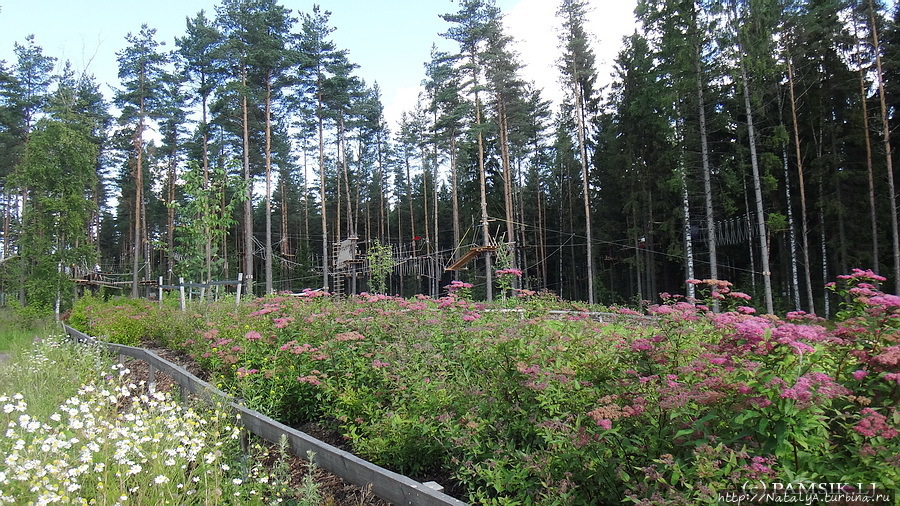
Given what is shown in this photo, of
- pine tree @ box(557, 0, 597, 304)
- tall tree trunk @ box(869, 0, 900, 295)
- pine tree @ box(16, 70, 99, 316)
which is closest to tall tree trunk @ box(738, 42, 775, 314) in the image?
tall tree trunk @ box(869, 0, 900, 295)

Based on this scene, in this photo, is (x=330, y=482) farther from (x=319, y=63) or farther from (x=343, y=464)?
(x=319, y=63)

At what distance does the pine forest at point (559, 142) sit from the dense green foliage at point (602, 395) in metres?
5.02

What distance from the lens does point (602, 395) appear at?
9.95 feet

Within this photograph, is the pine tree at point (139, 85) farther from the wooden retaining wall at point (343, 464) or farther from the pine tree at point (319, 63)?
the wooden retaining wall at point (343, 464)

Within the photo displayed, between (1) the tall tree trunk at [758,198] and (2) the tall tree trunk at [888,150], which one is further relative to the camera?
(1) the tall tree trunk at [758,198]

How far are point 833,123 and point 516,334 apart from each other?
74.0ft

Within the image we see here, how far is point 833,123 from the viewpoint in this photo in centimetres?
2014

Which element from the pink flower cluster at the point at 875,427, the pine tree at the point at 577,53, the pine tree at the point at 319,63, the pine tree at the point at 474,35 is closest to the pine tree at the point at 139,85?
the pine tree at the point at 319,63

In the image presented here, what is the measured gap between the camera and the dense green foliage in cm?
200

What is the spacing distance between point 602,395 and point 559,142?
36.6m

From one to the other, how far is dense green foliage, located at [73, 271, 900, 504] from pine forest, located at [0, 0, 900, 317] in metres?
5.02

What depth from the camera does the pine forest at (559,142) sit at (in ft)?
58.6

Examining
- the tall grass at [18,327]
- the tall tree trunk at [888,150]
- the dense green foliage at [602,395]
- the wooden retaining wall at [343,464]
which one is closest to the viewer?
the dense green foliage at [602,395]

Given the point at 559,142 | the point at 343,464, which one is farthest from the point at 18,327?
the point at 559,142
